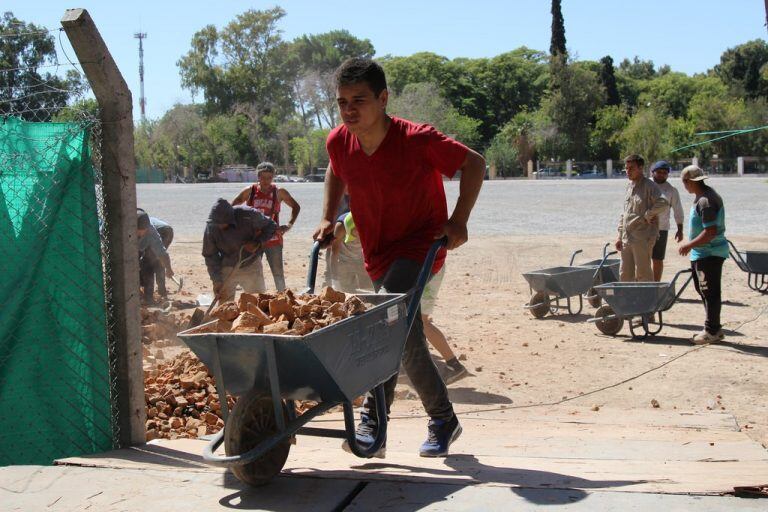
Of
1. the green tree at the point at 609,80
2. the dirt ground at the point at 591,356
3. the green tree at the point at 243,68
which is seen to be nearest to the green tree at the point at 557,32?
the green tree at the point at 609,80

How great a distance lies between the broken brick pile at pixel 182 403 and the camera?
5484mm

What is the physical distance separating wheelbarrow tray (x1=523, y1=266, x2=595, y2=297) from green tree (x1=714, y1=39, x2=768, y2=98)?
3324 inches

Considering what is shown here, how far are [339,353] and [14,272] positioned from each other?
1891 mm

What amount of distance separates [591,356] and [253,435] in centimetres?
552

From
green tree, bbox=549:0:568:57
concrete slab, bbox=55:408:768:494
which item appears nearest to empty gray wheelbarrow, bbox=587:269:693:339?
concrete slab, bbox=55:408:768:494

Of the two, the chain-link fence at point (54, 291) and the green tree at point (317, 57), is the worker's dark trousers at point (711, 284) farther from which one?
the green tree at point (317, 57)

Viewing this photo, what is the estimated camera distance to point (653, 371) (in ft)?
25.4

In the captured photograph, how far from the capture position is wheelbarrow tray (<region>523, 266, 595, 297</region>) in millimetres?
9992

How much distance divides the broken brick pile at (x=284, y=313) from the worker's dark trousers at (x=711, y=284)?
5.79 metres

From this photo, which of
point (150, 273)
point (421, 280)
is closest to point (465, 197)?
point (421, 280)

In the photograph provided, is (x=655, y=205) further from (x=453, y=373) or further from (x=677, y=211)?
(x=453, y=373)

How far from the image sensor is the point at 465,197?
4098 mm

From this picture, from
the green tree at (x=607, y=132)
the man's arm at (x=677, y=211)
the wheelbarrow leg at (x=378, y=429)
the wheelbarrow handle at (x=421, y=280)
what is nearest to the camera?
the wheelbarrow leg at (x=378, y=429)

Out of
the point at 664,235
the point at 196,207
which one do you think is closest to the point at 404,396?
the point at 664,235
